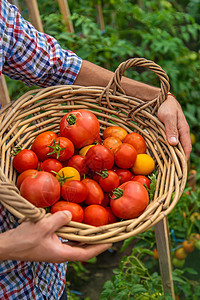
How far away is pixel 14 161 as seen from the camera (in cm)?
113

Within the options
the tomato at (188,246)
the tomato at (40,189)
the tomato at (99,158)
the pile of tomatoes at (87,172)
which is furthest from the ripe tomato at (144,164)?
the tomato at (188,246)

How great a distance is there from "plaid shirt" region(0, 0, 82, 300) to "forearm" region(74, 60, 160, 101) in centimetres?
3

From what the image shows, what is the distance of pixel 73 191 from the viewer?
1013mm

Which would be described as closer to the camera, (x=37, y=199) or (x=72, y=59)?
(x=37, y=199)

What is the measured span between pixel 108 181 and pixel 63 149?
0.19 m

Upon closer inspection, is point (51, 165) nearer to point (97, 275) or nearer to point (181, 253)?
point (181, 253)

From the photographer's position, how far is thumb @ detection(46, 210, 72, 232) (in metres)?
0.85

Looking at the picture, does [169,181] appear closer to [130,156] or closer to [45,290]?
[130,156]

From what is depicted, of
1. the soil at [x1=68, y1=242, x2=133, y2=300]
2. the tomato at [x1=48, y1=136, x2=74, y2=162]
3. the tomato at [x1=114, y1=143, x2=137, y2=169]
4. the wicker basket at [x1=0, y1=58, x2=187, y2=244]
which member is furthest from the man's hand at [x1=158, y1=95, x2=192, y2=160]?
the soil at [x1=68, y1=242, x2=133, y2=300]

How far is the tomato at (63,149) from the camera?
3.74 ft

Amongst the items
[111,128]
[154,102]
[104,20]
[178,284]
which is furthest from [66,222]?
[104,20]

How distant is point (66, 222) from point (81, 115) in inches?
Result: 17.4

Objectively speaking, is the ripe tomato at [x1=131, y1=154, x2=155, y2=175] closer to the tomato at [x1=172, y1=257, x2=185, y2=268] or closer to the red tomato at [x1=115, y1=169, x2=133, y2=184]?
the red tomato at [x1=115, y1=169, x2=133, y2=184]

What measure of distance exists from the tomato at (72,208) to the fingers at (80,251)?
93mm
